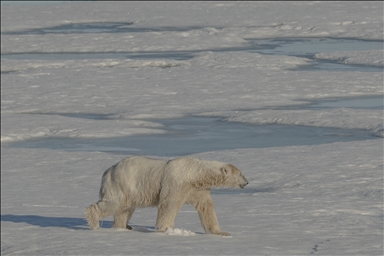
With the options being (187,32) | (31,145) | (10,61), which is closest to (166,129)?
(31,145)

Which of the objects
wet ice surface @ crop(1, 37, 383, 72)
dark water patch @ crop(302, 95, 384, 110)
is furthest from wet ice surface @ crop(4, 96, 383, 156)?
wet ice surface @ crop(1, 37, 383, 72)

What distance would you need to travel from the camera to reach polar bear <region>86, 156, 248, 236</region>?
6508mm

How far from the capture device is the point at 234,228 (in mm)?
6926

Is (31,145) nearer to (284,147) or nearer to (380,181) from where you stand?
(284,147)

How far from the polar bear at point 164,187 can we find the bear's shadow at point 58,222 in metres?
0.18

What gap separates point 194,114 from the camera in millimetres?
13906

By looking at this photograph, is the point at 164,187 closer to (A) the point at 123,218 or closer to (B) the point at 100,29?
(A) the point at 123,218

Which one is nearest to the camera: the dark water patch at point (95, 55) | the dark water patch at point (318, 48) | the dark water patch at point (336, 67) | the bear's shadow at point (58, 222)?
the bear's shadow at point (58, 222)

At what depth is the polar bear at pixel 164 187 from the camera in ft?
21.4

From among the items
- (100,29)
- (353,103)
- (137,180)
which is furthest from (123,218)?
(100,29)

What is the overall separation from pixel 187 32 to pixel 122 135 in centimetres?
1351

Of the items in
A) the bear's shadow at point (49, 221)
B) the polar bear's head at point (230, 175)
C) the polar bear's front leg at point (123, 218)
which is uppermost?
the polar bear's head at point (230, 175)

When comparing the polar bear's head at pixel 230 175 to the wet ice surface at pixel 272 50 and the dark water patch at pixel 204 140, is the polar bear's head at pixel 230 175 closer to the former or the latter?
the dark water patch at pixel 204 140

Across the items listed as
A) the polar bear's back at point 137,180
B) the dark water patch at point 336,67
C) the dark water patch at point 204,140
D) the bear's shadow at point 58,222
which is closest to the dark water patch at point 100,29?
the dark water patch at point 336,67
